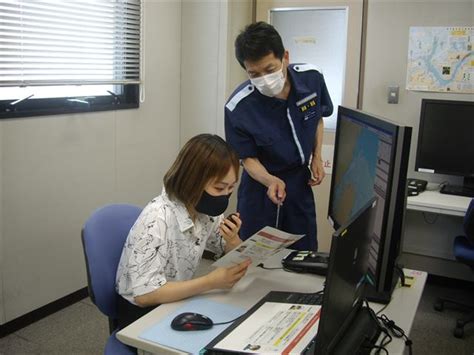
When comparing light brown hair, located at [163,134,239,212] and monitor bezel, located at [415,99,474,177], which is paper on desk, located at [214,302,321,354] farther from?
monitor bezel, located at [415,99,474,177]

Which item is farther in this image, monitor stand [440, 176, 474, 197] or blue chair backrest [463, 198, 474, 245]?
monitor stand [440, 176, 474, 197]

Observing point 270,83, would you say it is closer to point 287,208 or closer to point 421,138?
point 287,208

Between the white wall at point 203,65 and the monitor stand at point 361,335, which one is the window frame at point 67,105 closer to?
the white wall at point 203,65

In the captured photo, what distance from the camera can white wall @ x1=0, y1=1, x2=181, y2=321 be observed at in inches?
108

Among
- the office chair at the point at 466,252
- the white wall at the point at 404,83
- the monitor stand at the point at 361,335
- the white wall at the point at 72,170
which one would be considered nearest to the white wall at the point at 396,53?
the white wall at the point at 404,83

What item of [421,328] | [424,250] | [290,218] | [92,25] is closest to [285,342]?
[290,218]

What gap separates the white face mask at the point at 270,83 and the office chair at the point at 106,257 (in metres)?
0.71

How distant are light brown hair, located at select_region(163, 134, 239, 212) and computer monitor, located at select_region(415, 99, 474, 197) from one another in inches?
Result: 83.6

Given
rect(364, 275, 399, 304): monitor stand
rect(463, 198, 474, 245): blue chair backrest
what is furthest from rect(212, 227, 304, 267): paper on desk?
rect(463, 198, 474, 245): blue chair backrest

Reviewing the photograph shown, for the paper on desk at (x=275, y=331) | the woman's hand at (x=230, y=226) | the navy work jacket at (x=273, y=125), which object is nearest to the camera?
the paper on desk at (x=275, y=331)

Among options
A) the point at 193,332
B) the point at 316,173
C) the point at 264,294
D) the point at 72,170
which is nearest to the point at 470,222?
the point at 316,173

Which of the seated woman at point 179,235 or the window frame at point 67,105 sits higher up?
the window frame at point 67,105

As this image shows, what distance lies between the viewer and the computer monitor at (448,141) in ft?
10.8

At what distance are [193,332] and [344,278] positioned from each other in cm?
40
